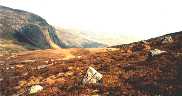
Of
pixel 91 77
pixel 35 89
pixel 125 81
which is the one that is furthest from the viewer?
pixel 35 89

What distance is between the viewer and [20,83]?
36.5 meters

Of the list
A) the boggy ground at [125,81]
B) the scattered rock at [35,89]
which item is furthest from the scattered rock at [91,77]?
the scattered rock at [35,89]

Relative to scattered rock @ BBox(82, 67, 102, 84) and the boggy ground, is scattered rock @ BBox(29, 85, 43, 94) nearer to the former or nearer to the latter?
the boggy ground

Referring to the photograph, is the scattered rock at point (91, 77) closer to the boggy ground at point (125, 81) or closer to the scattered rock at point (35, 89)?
the boggy ground at point (125, 81)

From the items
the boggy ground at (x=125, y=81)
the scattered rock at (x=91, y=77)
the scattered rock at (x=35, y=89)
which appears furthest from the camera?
the scattered rock at (x=35, y=89)

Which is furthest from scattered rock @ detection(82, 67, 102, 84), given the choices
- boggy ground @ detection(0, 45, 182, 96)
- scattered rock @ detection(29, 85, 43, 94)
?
scattered rock @ detection(29, 85, 43, 94)

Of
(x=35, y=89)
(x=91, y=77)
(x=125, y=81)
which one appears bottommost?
(x=35, y=89)

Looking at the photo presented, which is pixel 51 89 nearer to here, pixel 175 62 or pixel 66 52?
pixel 175 62

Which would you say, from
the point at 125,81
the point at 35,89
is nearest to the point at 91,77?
the point at 125,81

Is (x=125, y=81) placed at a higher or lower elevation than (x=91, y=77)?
lower

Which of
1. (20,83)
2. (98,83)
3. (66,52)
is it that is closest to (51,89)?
(98,83)

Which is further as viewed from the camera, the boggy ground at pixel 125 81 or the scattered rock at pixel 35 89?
the scattered rock at pixel 35 89

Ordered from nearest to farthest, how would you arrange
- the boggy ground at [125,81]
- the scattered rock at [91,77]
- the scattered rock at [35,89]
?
1. the boggy ground at [125,81]
2. the scattered rock at [91,77]
3. the scattered rock at [35,89]

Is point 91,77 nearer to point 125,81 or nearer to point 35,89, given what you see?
point 125,81
